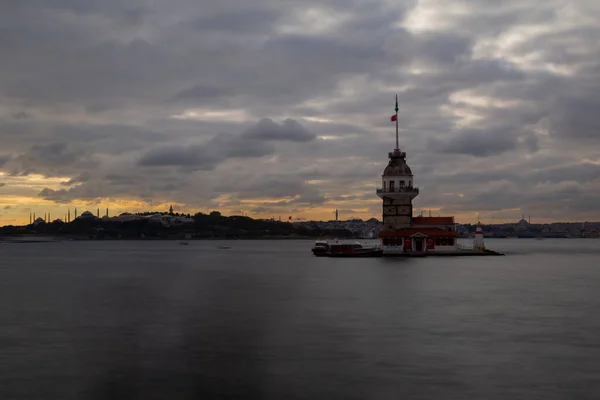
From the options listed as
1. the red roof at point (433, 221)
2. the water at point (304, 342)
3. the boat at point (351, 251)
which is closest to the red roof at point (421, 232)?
the red roof at point (433, 221)

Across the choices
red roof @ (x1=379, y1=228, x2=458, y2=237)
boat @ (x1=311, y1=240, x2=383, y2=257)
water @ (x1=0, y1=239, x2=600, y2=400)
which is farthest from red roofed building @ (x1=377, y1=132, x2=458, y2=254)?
water @ (x1=0, y1=239, x2=600, y2=400)

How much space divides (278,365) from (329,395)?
570 cm

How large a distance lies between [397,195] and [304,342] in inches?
3325

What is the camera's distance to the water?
27.0 metres

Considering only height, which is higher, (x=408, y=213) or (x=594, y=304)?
(x=408, y=213)

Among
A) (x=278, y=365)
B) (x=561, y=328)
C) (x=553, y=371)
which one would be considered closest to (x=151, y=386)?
(x=278, y=365)

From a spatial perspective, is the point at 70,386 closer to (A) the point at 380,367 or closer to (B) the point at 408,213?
(A) the point at 380,367

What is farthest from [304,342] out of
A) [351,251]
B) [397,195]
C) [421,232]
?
[351,251]

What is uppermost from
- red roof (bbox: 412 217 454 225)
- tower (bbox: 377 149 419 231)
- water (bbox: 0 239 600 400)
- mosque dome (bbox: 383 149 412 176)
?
mosque dome (bbox: 383 149 412 176)

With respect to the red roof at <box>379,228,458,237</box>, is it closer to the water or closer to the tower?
the tower

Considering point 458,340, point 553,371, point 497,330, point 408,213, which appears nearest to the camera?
point 553,371

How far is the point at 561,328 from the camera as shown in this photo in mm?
41594

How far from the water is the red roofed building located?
4763cm

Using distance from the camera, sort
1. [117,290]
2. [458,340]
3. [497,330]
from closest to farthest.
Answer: [458,340] → [497,330] → [117,290]
